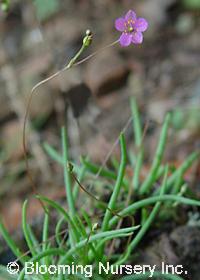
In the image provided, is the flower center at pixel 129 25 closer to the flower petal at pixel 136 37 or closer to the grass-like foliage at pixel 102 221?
the flower petal at pixel 136 37

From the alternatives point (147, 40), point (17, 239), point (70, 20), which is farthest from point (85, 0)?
point (17, 239)

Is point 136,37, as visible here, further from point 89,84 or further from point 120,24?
point 89,84

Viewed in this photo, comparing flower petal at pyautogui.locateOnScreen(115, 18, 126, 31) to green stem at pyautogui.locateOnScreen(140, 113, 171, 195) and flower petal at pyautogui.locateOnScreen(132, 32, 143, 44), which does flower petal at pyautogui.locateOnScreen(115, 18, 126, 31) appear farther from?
green stem at pyautogui.locateOnScreen(140, 113, 171, 195)

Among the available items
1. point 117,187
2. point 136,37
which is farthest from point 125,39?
point 117,187

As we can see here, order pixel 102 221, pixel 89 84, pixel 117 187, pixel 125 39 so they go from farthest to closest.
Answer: pixel 89 84, pixel 102 221, pixel 117 187, pixel 125 39

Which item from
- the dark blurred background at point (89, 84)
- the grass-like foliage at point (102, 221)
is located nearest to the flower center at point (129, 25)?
the grass-like foliage at point (102, 221)
